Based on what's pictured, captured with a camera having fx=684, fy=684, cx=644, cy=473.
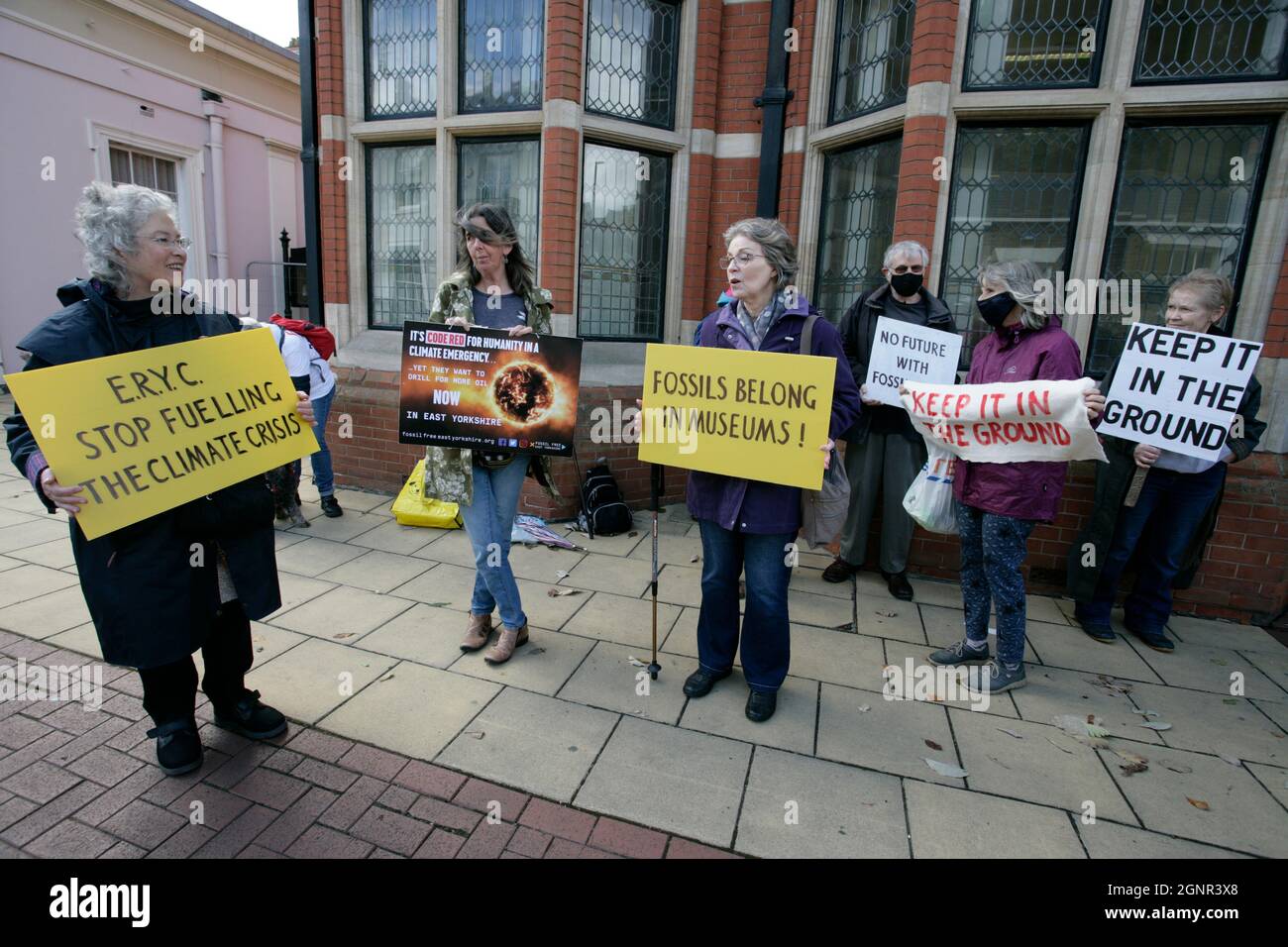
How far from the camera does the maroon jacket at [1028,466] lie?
3168 millimetres

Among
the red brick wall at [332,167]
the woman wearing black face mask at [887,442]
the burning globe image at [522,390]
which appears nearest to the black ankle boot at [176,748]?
the burning globe image at [522,390]

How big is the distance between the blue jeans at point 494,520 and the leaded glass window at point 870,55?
394 centimetres

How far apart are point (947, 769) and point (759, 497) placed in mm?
1347

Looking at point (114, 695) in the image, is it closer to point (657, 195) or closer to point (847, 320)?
point (847, 320)

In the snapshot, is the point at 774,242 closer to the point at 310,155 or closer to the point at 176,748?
the point at 176,748

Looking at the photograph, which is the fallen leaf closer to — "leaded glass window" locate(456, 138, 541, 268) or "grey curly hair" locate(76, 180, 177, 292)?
"grey curly hair" locate(76, 180, 177, 292)

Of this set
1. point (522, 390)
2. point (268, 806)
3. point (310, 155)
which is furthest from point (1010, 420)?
point (310, 155)

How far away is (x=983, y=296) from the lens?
3320 millimetres

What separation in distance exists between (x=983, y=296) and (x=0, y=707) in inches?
191

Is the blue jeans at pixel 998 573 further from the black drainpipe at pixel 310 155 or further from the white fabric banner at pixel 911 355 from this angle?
the black drainpipe at pixel 310 155
